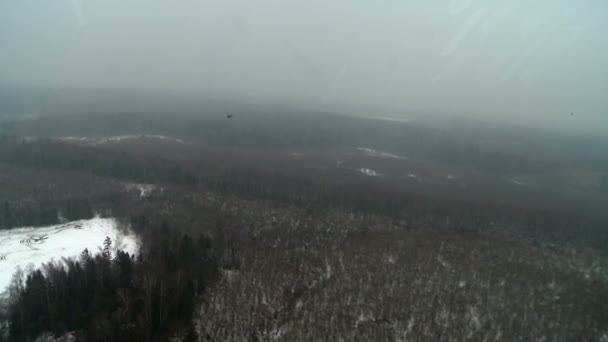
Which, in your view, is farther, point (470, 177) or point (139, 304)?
point (470, 177)

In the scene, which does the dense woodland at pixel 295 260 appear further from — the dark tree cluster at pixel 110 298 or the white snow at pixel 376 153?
the white snow at pixel 376 153

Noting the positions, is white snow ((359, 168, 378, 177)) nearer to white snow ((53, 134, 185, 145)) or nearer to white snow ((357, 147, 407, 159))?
white snow ((357, 147, 407, 159))

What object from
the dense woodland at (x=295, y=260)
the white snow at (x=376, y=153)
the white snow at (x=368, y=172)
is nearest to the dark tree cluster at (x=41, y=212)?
the dense woodland at (x=295, y=260)

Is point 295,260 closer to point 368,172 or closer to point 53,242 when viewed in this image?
point 53,242

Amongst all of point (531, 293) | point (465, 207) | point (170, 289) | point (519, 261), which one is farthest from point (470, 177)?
point (170, 289)

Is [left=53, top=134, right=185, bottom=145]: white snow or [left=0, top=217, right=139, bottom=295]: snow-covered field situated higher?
[left=53, top=134, right=185, bottom=145]: white snow

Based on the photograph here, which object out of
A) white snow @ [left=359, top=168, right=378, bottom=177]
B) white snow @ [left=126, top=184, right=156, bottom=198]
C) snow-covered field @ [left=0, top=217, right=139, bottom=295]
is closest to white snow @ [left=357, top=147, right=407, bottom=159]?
white snow @ [left=359, top=168, right=378, bottom=177]

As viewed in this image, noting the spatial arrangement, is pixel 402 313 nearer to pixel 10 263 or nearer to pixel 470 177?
pixel 10 263
